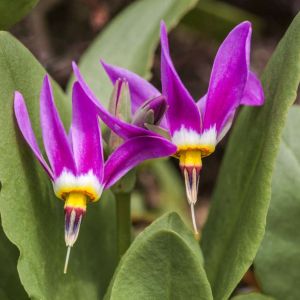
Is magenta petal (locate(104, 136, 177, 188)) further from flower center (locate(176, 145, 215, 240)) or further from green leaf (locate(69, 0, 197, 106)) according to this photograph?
green leaf (locate(69, 0, 197, 106))

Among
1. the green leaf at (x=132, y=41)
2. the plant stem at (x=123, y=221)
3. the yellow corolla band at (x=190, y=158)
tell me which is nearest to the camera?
the yellow corolla band at (x=190, y=158)

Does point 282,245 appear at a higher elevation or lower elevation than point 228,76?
lower

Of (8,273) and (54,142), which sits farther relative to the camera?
(8,273)

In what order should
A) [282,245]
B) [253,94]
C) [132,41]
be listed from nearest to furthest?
1. [253,94]
2. [282,245]
3. [132,41]

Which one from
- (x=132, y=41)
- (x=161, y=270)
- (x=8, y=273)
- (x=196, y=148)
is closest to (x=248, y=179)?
(x=196, y=148)

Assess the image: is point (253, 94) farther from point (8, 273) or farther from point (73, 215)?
point (8, 273)

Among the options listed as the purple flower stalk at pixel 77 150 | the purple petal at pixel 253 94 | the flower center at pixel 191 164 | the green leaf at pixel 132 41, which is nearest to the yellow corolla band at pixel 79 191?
the purple flower stalk at pixel 77 150

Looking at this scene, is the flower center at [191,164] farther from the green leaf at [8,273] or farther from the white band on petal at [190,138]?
the green leaf at [8,273]
